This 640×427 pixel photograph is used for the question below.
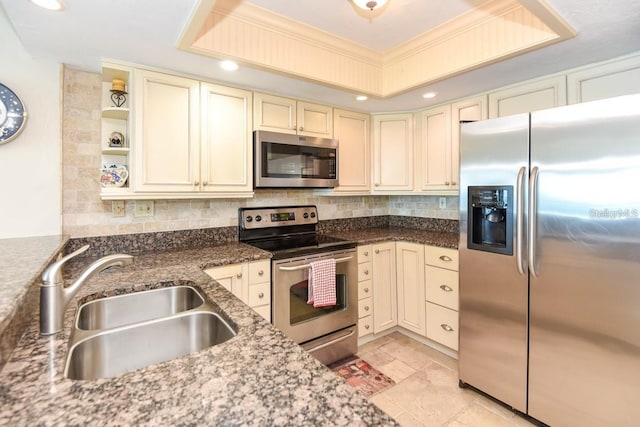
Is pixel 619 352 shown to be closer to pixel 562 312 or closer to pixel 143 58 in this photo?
pixel 562 312

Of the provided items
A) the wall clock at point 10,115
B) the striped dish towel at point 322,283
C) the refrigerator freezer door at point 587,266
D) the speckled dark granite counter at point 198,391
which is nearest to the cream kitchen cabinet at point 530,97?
the refrigerator freezer door at point 587,266

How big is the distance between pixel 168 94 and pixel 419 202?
250 cm

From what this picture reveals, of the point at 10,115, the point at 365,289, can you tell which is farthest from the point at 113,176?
the point at 365,289

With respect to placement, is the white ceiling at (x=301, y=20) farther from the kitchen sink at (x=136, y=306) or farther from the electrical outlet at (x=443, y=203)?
the kitchen sink at (x=136, y=306)

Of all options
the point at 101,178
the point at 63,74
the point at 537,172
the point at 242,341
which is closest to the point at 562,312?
the point at 537,172

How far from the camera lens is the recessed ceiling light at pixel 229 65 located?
1817mm

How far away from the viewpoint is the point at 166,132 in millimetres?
1966

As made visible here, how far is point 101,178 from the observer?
193 centimetres

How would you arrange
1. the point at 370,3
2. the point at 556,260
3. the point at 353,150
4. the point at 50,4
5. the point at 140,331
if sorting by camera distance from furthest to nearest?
the point at 353,150 → the point at 556,260 → the point at 370,3 → the point at 50,4 → the point at 140,331

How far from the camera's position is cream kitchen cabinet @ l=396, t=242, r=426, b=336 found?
2586mm

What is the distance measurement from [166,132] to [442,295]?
2.33m

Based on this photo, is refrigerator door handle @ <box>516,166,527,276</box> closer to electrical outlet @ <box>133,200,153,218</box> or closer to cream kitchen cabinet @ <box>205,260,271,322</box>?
cream kitchen cabinet @ <box>205,260,271,322</box>

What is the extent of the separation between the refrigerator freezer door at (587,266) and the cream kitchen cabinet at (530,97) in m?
0.67

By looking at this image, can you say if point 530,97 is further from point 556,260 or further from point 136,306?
point 136,306
